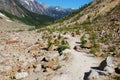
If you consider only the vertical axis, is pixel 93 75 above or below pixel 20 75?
above

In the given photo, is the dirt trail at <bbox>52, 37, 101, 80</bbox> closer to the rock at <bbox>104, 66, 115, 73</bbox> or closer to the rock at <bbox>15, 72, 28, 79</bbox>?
the rock at <bbox>104, 66, 115, 73</bbox>

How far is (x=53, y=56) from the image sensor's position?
3681 centimetres

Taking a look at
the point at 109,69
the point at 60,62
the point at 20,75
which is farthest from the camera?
the point at 60,62

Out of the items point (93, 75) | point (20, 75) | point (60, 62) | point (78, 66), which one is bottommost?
point (20, 75)

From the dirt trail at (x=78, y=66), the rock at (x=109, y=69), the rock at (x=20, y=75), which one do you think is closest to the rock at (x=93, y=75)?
the dirt trail at (x=78, y=66)

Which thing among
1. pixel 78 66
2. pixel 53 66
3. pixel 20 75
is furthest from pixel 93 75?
pixel 20 75

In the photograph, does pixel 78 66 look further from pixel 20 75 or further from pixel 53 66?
pixel 20 75

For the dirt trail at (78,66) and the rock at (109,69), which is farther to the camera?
the dirt trail at (78,66)

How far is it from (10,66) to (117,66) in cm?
1147

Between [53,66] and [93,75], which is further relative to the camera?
[53,66]

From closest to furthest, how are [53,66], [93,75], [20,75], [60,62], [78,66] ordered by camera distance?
[93,75] → [20,75] → [78,66] → [53,66] → [60,62]

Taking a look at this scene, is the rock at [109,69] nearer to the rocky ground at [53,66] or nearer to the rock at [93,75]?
the rocky ground at [53,66]

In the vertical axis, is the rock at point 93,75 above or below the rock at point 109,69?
below

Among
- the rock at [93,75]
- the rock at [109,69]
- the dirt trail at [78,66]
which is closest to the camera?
the rock at [93,75]
